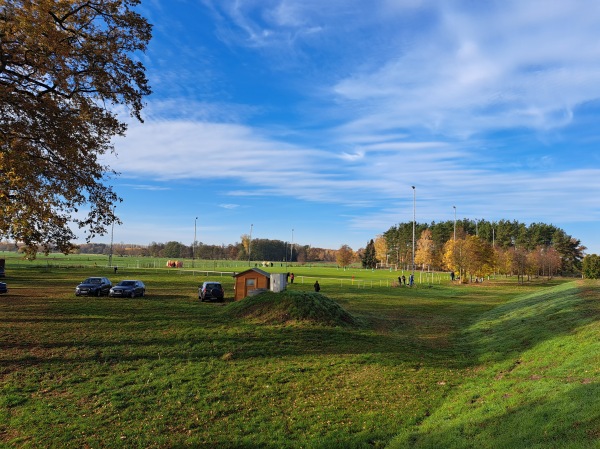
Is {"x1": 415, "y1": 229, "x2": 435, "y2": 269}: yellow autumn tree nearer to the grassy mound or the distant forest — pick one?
the distant forest

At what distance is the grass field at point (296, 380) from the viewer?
916 centimetres

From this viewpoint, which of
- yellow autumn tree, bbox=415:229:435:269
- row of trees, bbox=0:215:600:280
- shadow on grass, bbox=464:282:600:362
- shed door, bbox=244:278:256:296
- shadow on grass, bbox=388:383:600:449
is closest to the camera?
shadow on grass, bbox=388:383:600:449

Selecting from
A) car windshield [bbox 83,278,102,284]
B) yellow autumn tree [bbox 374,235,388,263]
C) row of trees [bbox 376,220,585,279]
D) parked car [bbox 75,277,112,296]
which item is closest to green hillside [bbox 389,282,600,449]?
parked car [bbox 75,277,112,296]

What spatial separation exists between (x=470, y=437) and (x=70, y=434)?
31.5 feet

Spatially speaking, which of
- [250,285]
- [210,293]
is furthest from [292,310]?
[210,293]

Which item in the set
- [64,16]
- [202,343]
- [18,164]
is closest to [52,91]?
[64,16]

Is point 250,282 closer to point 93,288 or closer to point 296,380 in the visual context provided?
point 93,288

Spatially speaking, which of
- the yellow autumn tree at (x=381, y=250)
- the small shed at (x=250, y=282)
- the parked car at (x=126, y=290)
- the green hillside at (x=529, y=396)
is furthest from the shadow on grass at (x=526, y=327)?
the yellow autumn tree at (x=381, y=250)

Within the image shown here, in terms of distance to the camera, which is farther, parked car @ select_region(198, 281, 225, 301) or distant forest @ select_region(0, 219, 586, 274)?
distant forest @ select_region(0, 219, 586, 274)

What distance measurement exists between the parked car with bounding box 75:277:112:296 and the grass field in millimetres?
9150

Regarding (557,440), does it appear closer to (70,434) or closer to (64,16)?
(70,434)

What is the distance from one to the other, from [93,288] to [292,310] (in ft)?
69.1

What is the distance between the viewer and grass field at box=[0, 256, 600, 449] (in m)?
9.16

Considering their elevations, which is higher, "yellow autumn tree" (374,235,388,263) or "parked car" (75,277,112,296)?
"yellow autumn tree" (374,235,388,263)
